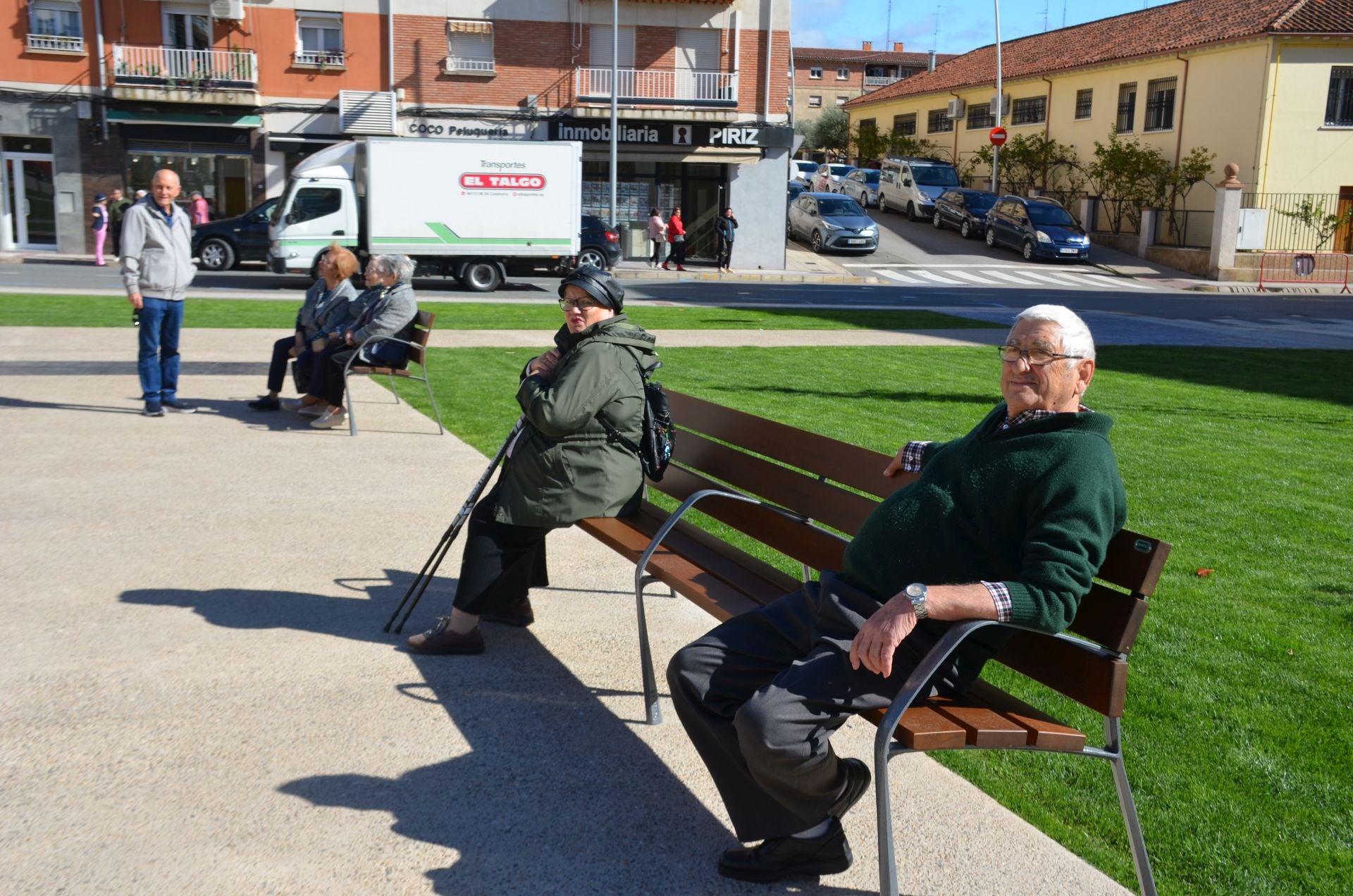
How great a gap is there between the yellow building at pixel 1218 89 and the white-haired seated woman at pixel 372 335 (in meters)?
34.7

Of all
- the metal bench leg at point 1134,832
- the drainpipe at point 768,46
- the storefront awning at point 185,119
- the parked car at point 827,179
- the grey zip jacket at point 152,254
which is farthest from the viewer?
the parked car at point 827,179

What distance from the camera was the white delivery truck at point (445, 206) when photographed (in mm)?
27266

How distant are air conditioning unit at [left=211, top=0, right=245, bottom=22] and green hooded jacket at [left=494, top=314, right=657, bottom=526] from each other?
112 feet

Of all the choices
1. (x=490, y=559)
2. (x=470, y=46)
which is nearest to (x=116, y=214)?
(x=470, y=46)

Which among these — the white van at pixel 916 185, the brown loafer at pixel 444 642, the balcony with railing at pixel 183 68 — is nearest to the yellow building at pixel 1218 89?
the white van at pixel 916 185

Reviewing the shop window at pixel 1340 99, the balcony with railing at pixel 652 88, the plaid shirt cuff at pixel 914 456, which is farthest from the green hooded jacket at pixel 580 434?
the shop window at pixel 1340 99

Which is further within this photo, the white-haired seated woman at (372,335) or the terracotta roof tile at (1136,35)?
the terracotta roof tile at (1136,35)

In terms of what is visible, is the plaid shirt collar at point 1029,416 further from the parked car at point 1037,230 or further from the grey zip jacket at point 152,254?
the parked car at point 1037,230

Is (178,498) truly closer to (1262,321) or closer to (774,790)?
(774,790)

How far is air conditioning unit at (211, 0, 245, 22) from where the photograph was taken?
3459 centimetres

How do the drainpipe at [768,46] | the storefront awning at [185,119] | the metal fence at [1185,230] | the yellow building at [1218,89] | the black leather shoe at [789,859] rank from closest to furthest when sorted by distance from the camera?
the black leather shoe at [789,859], the storefront awning at [185,119], the yellow building at [1218,89], the drainpipe at [768,46], the metal fence at [1185,230]

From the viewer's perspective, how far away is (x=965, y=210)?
43969 mm

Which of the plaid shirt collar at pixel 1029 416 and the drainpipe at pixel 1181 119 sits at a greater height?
the drainpipe at pixel 1181 119

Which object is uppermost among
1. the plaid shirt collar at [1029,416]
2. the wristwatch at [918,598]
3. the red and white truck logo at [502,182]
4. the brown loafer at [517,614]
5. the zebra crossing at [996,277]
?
the red and white truck logo at [502,182]
